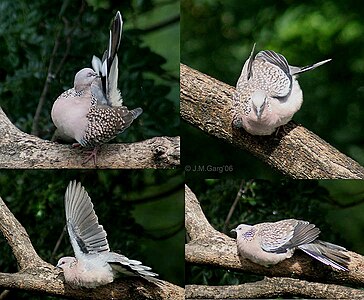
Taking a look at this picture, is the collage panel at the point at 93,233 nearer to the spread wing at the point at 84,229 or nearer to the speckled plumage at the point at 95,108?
the spread wing at the point at 84,229

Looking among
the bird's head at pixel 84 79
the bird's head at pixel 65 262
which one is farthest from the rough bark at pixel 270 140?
the bird's head at pixel 65 262

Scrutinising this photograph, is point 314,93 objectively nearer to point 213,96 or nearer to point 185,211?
point 213,96

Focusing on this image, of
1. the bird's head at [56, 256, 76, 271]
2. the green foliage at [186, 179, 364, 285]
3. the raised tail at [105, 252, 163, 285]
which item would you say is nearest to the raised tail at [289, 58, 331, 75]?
the green foliage at [186, 179, 364, 285]

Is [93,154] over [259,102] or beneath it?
beneath

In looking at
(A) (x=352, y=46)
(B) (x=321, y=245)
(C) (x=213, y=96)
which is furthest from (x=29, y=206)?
(A) (x=352, y=46)

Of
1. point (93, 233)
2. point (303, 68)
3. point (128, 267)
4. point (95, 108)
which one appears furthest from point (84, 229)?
point (303, 68)

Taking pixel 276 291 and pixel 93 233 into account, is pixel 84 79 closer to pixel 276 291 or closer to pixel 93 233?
pixel 93 233

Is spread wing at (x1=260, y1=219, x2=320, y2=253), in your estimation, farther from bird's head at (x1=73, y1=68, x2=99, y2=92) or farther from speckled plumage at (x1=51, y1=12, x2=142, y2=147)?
bird's head at (x1=73, y1=68, x2=99, y2=92)
